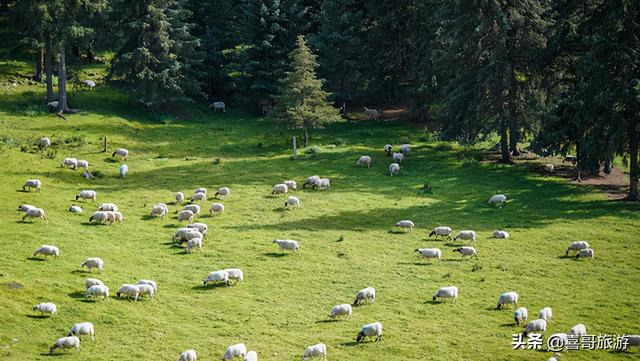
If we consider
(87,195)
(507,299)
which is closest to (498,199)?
(507,299)

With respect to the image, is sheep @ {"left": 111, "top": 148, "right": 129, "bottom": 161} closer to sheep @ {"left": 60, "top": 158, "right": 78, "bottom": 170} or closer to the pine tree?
sheep @ {"left": 60, "top": 158, "right": 78, "bottom": 170}

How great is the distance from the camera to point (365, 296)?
3969 centimetres

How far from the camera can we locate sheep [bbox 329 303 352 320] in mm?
37812

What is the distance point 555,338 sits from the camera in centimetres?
3525

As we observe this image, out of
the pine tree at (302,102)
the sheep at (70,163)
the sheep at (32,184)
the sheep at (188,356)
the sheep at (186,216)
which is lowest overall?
the sheep at (188,356)

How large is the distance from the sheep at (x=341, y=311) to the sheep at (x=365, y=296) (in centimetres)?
171

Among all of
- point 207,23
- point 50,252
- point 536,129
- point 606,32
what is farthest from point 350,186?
point 207,23

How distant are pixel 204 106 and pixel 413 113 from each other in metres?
20.6

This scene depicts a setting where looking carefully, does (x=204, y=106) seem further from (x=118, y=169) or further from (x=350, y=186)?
(x=350, y=186)

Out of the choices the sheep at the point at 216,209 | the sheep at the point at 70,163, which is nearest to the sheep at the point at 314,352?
the sheep at the point at 216,209

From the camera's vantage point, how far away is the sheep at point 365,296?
3962cm

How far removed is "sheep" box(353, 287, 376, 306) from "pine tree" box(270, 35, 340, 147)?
32.9 meters

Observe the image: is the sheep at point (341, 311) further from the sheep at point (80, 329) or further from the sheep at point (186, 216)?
the sheep at point (186, 216)

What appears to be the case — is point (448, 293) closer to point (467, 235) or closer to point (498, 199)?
point (467, 235)
